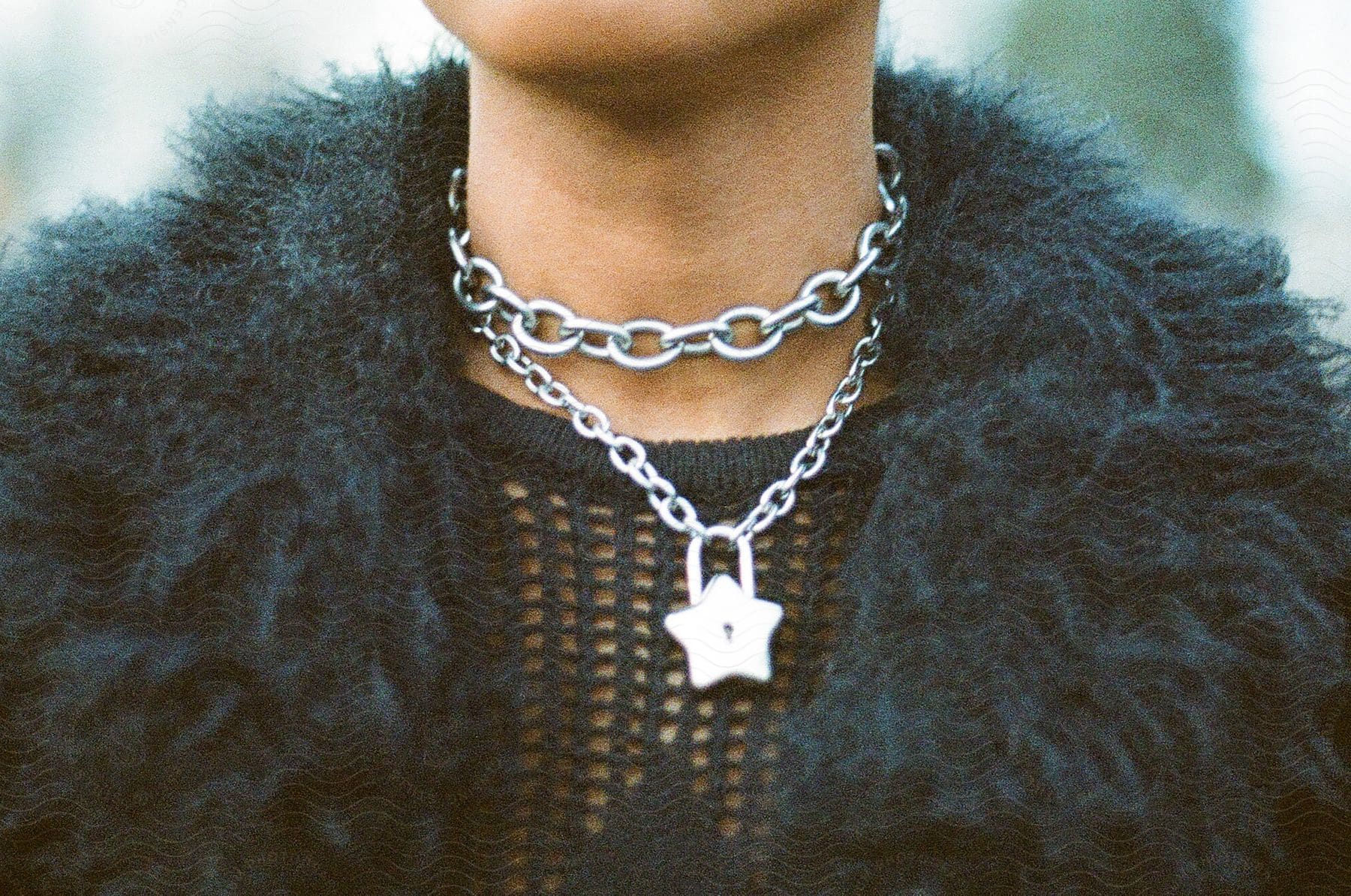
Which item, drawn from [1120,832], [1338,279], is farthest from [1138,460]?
[1338,279]

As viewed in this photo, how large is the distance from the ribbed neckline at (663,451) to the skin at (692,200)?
0.02 meters

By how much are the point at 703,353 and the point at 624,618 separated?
0.65 feet

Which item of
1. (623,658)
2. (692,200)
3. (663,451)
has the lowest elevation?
(623,658)

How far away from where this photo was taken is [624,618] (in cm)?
89

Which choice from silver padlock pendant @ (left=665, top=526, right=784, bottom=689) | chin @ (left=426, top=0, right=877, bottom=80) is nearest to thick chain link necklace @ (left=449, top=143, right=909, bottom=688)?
silver padlock pendant @ (left=665, top=526, right=784, bottom=689)

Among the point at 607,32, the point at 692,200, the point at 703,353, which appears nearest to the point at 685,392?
the point at 703,353

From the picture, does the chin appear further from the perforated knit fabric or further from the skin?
the perforated knit fabric

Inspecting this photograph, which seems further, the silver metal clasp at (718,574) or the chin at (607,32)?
the silver metal clasp at (718,574)

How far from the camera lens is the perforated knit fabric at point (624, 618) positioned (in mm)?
841

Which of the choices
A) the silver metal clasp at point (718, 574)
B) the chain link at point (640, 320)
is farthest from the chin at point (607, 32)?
the silver metal clasp at point (718, 574)

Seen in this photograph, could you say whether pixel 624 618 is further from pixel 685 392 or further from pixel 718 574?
pixel 685 392

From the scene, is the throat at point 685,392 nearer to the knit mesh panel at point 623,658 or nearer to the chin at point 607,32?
the knit mesh panel at point 623,658

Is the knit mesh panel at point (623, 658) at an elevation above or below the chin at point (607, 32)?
below

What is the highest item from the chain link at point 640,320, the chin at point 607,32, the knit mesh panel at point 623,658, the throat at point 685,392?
the chin at point 607,32
